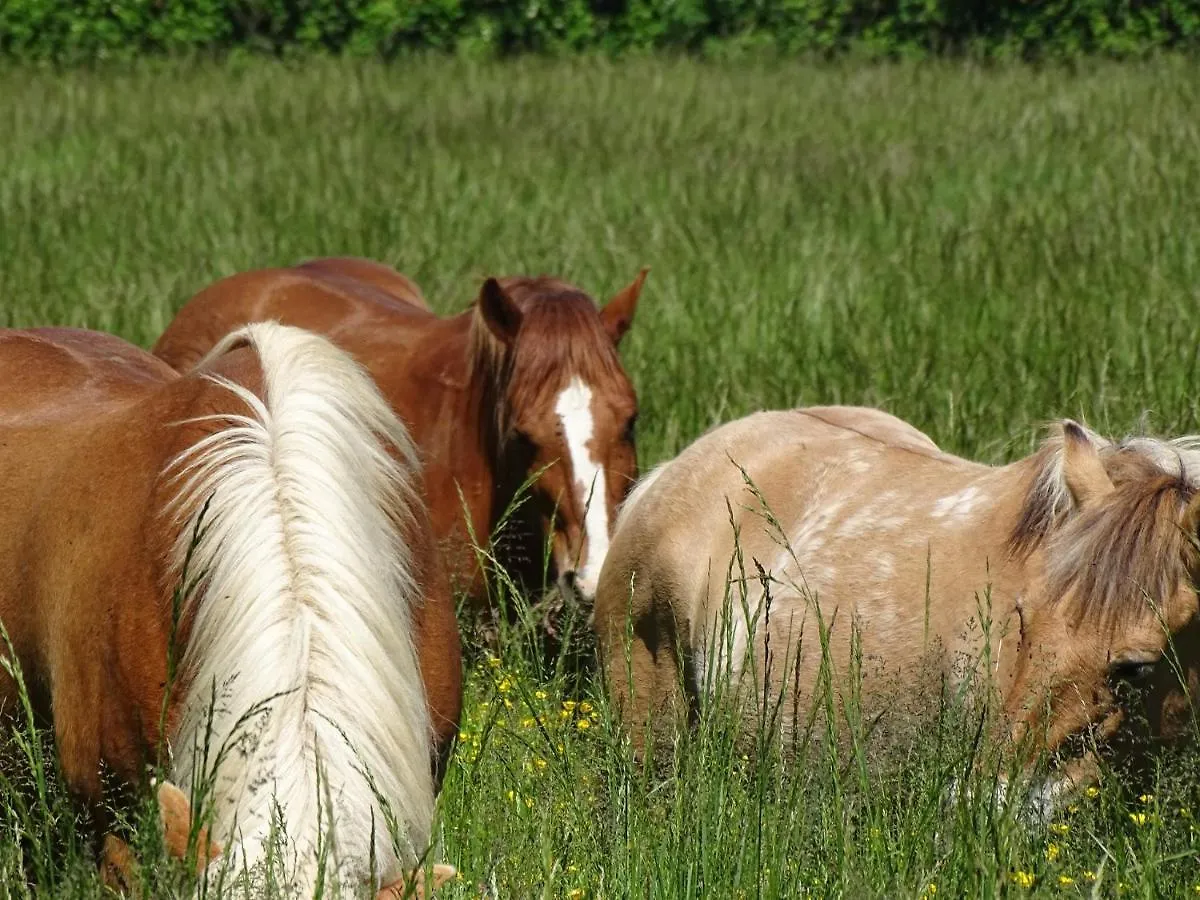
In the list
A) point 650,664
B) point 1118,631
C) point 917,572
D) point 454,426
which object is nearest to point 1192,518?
point 1118,631

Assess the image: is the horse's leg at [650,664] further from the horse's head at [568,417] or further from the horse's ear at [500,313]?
the horse's ear at [500,313]

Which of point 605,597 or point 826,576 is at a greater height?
point 826,576

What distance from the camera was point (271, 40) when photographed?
67.8ft

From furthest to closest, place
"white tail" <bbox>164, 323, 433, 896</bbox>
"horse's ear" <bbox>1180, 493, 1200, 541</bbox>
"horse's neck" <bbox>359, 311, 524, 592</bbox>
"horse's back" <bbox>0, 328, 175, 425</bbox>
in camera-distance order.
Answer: "horse's neck" <bbox>359, 311, 524, 592</bbox> < "horse's back" <bbox>0, 328, 175, 425</bbox> < "horse's ear" <bbox>1180, 493, 1200, 541</bbox> < "white tail" <bbox>164, 323, 433, 896</bbox>

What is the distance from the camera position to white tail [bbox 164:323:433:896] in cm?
246

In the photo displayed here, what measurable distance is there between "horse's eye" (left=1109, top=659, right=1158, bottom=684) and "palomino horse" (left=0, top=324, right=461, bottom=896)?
131 cm

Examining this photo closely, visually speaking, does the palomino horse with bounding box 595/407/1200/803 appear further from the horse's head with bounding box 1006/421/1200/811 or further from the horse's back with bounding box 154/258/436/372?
the horse's back with bounding box 154/258/436/372

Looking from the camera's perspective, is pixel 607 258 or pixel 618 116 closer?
pixel 607 258

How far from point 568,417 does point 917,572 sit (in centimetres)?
146

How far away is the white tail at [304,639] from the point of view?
8.06ft

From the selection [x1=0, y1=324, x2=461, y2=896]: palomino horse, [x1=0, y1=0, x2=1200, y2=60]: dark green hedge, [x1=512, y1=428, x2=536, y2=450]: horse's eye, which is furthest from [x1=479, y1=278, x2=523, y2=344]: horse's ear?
[x1=0, y1=0, x2=1200, y2=60]: dark green hedge

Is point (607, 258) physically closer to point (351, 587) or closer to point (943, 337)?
point (943, 337)

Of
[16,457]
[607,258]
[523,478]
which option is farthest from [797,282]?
A: [16,457]

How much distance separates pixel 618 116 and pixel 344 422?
36.2 feet
